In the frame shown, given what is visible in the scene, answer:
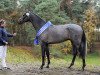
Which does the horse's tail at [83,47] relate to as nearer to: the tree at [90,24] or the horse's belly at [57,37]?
the horse's belly at [57,37]

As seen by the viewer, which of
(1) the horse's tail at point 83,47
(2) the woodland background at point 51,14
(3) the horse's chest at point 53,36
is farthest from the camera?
(2) the woodland background at point 51,14

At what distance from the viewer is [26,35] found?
869 inches

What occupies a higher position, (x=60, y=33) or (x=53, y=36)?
(x=60, y=33)

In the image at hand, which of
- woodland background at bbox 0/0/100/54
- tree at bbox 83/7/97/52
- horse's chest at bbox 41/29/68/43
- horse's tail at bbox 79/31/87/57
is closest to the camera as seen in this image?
horse's chest at bbox 41/29/68/43

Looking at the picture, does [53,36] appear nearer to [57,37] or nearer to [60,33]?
[57,37]

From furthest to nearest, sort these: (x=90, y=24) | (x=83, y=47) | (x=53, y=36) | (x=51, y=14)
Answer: (x=90, y=24) → (x=51, y=14) → (x=83, y=47) → (x=53, y=36)

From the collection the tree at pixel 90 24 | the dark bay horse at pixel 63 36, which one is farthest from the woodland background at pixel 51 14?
the dark bay horse at pixel 63 36

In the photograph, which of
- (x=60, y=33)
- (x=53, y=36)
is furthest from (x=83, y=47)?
(x=53, y=36)

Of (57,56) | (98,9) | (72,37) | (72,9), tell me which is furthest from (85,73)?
(98,9)

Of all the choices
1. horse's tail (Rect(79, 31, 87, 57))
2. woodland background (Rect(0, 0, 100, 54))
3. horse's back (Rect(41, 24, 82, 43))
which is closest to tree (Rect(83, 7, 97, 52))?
woodland background (Rect(0, 0, 100, 54))

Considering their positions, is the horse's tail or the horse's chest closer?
the horse's chest

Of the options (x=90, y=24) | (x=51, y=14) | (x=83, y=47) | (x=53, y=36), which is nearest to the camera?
(x=53, y=36)

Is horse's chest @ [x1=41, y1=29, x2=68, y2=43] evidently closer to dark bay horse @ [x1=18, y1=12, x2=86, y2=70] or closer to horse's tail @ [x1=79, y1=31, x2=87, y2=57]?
dark bay horse @ [x1=18, y1=12, x2=86, y2=70]

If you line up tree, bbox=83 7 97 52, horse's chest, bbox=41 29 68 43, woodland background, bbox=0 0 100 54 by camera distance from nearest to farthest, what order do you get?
1. horse's chest, bbox=41 29 68 43
2. woodland background, bbox=0 0 100 54
3. tree, bbox=83 7 97 52
